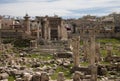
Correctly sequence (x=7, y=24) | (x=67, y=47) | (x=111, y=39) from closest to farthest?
(x=67, y=47) < (x=111, y=39) < (x=7, y=24)

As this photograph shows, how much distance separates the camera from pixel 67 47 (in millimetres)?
51031

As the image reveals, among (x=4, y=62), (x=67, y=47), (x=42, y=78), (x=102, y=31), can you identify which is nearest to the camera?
(x=42, y=78)

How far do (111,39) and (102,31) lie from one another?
836 centimetres

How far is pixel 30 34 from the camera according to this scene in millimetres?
68125

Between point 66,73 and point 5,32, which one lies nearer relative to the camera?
point 66,73

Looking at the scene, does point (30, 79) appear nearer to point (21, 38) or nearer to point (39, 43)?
point (39, 43)

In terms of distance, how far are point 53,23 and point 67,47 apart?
1669cm

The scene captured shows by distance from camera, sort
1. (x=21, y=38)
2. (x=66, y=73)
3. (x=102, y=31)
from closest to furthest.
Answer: (x=66, y=73), (x=21, y=38), (x=102, y=31)

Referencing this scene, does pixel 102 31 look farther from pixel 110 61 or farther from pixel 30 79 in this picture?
pixel 30 79

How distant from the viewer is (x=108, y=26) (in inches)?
3620

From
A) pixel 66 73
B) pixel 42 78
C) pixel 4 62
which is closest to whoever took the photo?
pixel 42 78

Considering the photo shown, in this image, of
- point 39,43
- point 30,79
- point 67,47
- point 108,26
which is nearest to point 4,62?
point 30,79

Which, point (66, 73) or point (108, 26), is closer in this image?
point (66, 73)

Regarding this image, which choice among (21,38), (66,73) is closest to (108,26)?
(21,38)
